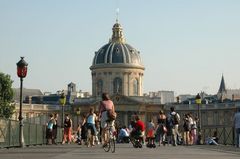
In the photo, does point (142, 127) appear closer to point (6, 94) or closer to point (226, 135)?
point (226, 135)

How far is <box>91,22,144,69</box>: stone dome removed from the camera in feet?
481

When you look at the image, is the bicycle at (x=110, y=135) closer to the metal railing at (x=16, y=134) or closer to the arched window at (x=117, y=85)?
the metal railing at (x=16, y=134)

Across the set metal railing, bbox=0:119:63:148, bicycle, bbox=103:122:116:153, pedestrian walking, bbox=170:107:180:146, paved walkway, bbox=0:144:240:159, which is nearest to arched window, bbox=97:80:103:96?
metal railing, bbox=0:119:63:148

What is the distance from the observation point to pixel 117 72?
145625 mm

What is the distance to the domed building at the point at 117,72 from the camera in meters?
145

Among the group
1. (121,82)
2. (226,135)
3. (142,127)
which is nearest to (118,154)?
(142,127)

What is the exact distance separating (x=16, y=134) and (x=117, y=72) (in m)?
113

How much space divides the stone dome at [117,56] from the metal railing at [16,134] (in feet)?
345

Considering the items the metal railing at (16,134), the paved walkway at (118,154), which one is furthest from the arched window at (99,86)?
the paved walkway at (118,154)

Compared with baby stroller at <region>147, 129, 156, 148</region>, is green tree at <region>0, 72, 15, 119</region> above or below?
above

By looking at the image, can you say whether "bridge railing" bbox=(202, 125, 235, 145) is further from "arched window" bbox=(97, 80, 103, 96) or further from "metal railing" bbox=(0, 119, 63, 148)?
"arched window" bbox=(97, 80, 103, 96)

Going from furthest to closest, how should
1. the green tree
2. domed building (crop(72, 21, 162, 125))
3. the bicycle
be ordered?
1. domed building (crop(72, 21, 162, 125))
2. the green tree
3. the bicycle

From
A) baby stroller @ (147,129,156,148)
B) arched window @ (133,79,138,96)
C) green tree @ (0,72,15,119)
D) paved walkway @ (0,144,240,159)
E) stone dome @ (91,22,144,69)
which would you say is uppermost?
stone dome @ (91,22,144,69)

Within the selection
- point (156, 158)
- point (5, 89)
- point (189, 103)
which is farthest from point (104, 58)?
point (156, 158)
